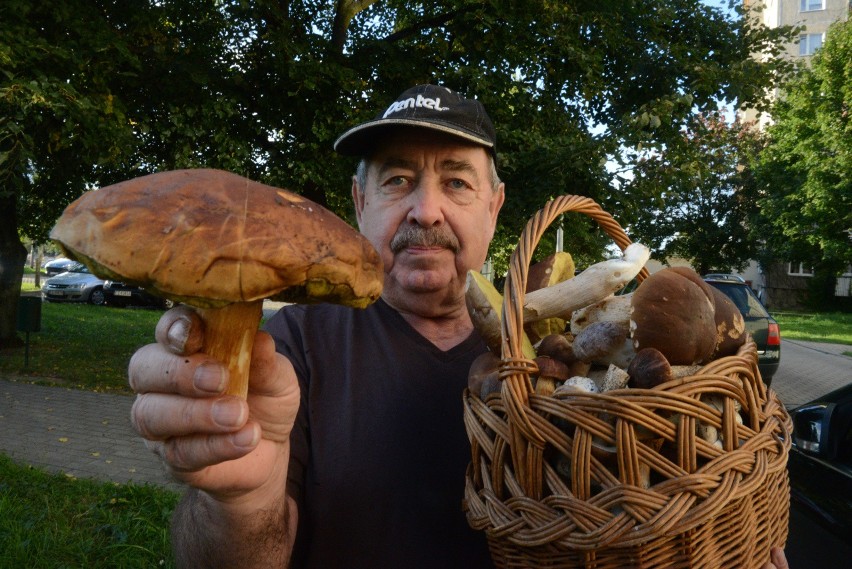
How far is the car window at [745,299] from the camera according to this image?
929cm

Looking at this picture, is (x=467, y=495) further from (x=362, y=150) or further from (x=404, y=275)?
(x=362, y=150)

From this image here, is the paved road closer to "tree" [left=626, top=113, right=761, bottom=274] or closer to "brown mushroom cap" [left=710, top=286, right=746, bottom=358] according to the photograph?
"brown mushroom cap" [left=710, top=286, right=746, bottom=358]

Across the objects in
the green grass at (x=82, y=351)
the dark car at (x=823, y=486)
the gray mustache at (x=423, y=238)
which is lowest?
the green grass at (x=82, y=351)

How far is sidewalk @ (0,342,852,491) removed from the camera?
5137 millimetres

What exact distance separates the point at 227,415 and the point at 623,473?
72cm

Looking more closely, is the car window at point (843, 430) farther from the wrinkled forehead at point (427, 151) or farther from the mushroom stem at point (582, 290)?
the wrinkled forehead at point (427, 151)

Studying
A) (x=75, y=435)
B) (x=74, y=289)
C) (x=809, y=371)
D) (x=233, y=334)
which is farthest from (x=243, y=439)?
(x=74, y=289)

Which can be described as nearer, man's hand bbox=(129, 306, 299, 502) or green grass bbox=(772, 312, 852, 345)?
man's hand bbox=(129, 306, 299, 502)

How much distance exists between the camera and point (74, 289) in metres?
20.8

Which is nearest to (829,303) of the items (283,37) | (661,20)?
(661,20)

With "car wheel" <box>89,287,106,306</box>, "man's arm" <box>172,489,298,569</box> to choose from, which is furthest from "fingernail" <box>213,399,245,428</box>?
"car wheel" <box>89,287,106,306</box>

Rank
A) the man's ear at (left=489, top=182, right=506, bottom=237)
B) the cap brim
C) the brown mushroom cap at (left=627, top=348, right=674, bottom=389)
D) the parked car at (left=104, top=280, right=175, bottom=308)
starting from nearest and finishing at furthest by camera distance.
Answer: the brown mushroom cap at (left=627, top=348, right=674, bottom=389), the cap brim, the man's ear at (left=489, top=182, right=506, bottom=237), the parked car at (left=104, top=280, right=175, bottom=308)

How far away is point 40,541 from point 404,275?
304 centimetres

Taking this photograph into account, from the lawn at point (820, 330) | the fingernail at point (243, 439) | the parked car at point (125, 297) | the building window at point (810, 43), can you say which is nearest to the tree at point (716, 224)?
the lawn at point (820, 330)
